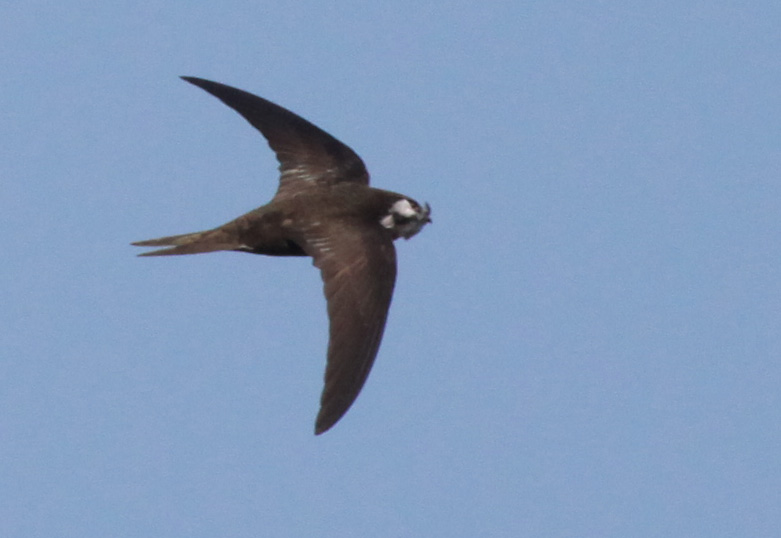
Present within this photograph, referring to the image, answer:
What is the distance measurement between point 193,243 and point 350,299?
1.38 m

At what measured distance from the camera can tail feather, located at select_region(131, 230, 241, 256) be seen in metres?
11.5

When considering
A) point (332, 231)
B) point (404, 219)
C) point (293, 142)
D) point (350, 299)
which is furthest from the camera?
point (293, 142)

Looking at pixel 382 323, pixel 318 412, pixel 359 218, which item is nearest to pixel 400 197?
pixel 359 218

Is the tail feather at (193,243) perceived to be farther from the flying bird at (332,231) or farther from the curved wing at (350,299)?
the curved wing at (350,299)

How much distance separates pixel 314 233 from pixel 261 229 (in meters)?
0.39

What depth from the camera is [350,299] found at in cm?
1089

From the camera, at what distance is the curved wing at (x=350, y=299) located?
33.7ft

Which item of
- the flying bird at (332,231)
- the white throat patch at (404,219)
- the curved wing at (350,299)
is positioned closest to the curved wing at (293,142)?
the flying bird at (332,231)

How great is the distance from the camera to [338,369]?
34.1 ft

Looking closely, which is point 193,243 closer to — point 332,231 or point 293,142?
point 332,231

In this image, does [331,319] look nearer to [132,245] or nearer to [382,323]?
[382,323]

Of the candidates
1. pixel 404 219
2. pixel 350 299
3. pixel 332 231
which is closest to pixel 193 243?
pixel 332 231

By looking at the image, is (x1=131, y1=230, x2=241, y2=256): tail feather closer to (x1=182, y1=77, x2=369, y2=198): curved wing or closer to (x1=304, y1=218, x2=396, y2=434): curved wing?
(x1=304, y1=218, x2=396, y2=434): curved wing

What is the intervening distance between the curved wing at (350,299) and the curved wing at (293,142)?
3.33ft
